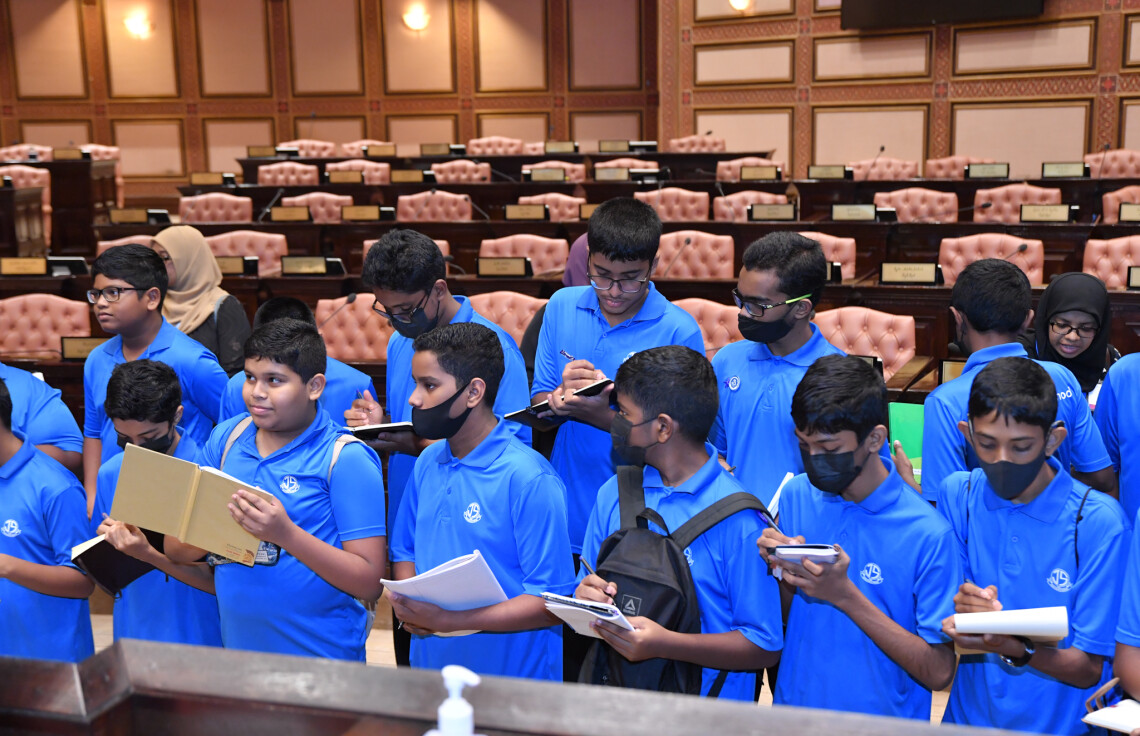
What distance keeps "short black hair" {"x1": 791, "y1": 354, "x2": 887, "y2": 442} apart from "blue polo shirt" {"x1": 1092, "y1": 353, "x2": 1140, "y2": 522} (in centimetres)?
101

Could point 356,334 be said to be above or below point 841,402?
below

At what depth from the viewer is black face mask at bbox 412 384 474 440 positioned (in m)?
2.30

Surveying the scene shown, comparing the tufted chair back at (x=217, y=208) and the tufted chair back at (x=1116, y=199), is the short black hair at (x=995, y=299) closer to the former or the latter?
the tufted chair back at (x=1116, y=199)

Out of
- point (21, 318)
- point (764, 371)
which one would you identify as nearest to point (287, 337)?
point (764, 371)

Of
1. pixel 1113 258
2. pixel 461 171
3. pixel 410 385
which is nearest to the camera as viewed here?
pixel 410 385

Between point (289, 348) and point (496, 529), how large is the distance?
2.20 feet

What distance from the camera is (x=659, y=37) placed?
14.7 meters

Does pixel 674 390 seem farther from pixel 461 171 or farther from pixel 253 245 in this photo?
pixel 461 171

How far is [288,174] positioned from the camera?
41.4ft

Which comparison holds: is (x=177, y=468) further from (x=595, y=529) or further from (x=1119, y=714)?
(x=1119, y=714)

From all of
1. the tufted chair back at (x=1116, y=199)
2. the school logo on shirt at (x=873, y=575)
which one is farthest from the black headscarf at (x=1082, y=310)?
the tufted chair back at (x=1116, y=199)

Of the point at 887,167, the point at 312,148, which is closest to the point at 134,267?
the point at 887,167

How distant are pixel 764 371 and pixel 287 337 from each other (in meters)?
1.28

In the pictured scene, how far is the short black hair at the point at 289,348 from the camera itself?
2.38 m
